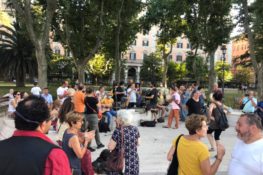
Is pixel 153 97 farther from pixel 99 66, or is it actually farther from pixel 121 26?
pixel 99 66

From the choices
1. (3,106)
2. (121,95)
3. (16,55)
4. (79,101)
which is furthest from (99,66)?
(79,101)

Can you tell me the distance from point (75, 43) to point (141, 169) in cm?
2170

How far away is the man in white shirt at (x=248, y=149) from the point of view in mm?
A: 3350

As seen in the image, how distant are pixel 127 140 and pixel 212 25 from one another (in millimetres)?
26741

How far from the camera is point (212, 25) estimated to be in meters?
30.3

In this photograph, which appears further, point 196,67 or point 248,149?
point 196,67

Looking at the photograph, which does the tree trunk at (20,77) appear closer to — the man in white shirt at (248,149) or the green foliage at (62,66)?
the green foliage at (62,66)

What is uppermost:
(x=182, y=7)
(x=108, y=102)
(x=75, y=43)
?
(x=182, y=7)

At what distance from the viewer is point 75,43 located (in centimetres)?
2844

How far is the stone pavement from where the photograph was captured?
26.6 feet

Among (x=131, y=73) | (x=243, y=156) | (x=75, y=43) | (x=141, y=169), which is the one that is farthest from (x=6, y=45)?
(x=131, y=73)

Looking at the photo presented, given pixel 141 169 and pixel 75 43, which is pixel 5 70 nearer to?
pixel 75 43

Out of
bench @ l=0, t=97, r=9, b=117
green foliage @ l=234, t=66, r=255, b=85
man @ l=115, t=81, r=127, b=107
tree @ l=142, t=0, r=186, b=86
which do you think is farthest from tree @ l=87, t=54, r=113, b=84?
bench @ l=0, t=97, r=9, b=117

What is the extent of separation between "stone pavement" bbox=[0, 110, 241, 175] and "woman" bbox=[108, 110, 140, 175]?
7.54 feet
